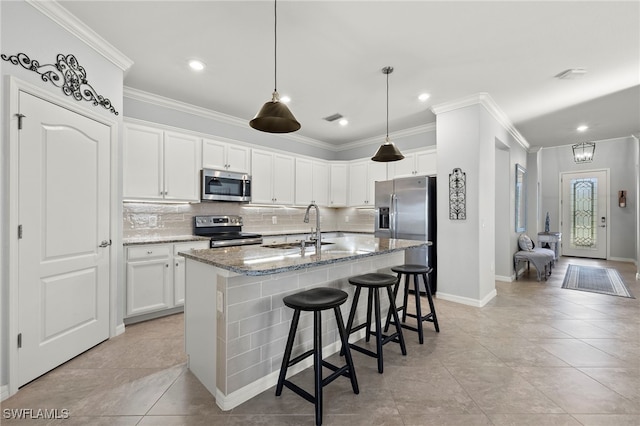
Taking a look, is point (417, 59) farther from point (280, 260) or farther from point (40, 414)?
point (40, 414)

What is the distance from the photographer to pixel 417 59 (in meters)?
2.96

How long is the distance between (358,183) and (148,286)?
3.96 metres

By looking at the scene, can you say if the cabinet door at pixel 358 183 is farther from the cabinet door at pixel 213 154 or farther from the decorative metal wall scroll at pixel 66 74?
the decorative metal wall scroll at pixel 66 74

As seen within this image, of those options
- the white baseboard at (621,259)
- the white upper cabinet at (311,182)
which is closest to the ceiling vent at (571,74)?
the white upper cabinet at (311,182)

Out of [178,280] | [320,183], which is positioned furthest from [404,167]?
[178,280]

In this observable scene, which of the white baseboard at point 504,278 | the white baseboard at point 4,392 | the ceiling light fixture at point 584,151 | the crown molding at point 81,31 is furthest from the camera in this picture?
the ceiling light fixture at point 584,151

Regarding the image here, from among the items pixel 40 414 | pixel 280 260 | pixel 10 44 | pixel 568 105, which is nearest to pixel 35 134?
pixel 10 44

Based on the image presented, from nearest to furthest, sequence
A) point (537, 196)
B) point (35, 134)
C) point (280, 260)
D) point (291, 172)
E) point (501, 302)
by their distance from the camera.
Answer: point (280, 260) → point (35, 134) → point (501, 302) → point (291, 172) → point (537, 196)

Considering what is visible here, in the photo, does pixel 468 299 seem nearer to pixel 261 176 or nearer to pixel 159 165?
pixel 261 176

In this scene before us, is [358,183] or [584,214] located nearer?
[358,183]

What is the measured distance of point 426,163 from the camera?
4.77 meters

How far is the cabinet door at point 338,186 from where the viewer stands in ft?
19.7

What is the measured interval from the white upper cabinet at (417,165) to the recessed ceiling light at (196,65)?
3.34 meters

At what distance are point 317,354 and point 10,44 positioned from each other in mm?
2910
